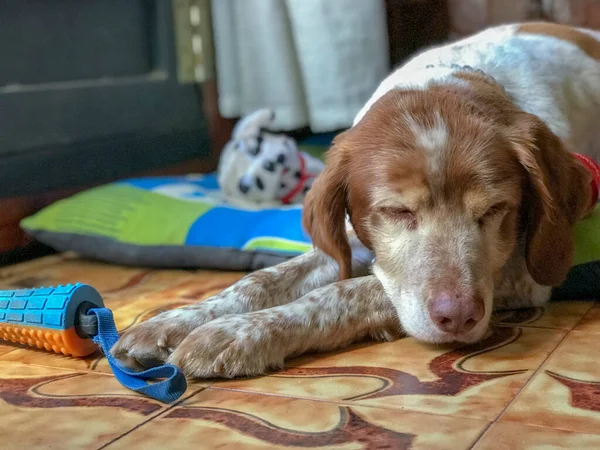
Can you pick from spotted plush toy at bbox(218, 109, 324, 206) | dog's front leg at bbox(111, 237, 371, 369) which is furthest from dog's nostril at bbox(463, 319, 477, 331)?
spotted plush toy at bbox(218, 109, 324, 206)

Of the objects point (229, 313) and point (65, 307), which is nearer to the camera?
point (65, 307)

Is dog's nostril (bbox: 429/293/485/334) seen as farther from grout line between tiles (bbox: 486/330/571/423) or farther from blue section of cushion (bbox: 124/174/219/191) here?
blue section of cushion (bbox: 124/174/219/191)

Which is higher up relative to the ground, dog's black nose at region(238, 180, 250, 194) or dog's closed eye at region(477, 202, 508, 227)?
dog's closed eye at region(477, 202, 508, 227)

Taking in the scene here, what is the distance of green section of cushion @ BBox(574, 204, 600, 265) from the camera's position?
1931 millimetres

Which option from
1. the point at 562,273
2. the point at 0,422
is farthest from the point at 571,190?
the point at 0,422

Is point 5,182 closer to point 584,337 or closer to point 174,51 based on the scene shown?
point 174,51

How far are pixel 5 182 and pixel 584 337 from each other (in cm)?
210

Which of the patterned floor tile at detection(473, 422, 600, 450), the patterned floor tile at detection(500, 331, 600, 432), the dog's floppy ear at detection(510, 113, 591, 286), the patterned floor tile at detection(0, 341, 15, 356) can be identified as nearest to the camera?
the patterned floor tile at detection(473, 422, 600, 450)

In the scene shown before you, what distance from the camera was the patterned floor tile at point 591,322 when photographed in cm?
176

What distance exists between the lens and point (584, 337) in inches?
67.4

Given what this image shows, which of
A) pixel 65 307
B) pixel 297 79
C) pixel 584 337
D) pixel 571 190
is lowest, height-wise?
pixel 584 337

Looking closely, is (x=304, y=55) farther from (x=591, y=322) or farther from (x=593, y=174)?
(x=591, y=322)

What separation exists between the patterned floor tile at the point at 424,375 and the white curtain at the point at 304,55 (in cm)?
195

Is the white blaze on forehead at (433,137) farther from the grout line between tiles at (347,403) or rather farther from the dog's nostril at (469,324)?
the grout line between tiles at (347,403)
